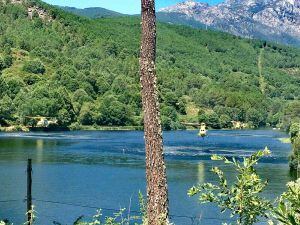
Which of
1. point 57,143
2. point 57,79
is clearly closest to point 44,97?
point 57,79

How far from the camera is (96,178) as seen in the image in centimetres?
5116

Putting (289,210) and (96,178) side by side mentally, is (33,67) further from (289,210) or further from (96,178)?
(289,210)

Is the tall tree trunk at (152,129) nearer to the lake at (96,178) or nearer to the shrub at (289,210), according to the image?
the shrub at (289,210)

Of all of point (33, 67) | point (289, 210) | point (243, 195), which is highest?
point (289, 210)

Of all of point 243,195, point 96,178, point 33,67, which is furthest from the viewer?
point 33,67

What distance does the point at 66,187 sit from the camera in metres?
45.8

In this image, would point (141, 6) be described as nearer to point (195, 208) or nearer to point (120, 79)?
point (195, 208)

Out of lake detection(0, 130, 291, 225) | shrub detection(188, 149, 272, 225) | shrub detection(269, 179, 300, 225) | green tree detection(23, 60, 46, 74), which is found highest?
shrub detection(269, 179, 300, 225)

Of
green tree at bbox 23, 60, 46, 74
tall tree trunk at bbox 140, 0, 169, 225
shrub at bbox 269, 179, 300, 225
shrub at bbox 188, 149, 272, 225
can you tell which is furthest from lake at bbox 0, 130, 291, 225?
green tree at bbox 23, 60, 46, 74

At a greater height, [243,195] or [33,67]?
[243,195]

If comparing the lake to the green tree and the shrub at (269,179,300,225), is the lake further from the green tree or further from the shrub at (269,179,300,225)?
the green tree

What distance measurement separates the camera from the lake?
36.3m

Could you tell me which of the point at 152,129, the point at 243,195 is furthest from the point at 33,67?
the point at 243,195

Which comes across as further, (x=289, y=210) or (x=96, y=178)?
(x=96, y=178)
